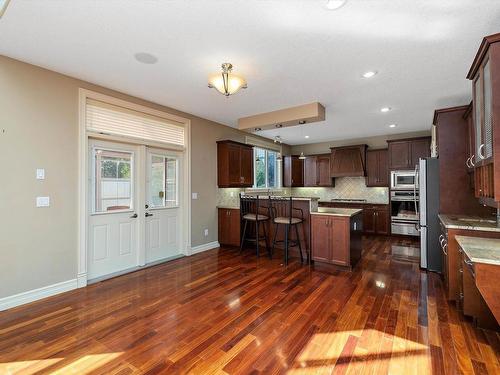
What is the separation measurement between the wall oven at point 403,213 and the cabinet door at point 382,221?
137mm

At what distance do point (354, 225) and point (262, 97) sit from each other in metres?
2.59

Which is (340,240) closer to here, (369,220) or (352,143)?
(369,220)

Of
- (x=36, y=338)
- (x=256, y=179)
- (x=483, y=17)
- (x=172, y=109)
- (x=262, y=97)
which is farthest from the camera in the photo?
(x=256, y=179)

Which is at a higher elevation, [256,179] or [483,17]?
[483,17]

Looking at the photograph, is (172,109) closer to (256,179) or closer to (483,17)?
(256,179)

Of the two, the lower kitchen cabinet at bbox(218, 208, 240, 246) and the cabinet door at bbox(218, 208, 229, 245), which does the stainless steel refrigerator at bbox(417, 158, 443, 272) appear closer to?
the lower kitchen cabinet at bbox(218, 208, 240, 246)

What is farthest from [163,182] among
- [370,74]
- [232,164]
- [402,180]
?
[402,180]

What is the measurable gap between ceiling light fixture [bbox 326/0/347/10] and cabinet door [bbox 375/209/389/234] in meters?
5.69

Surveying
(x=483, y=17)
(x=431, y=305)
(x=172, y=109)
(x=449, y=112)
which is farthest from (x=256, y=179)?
(x=483, y=17)

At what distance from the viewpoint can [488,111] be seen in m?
2.11

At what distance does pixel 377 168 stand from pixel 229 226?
14.3 feet

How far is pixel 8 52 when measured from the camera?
268cm

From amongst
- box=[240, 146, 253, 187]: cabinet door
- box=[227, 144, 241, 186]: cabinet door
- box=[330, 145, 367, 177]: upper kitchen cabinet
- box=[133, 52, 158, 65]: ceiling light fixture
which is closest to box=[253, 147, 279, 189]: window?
box=[240, 146, 253, 187]: cabinet door

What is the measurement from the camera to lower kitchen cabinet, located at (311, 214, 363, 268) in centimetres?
396
